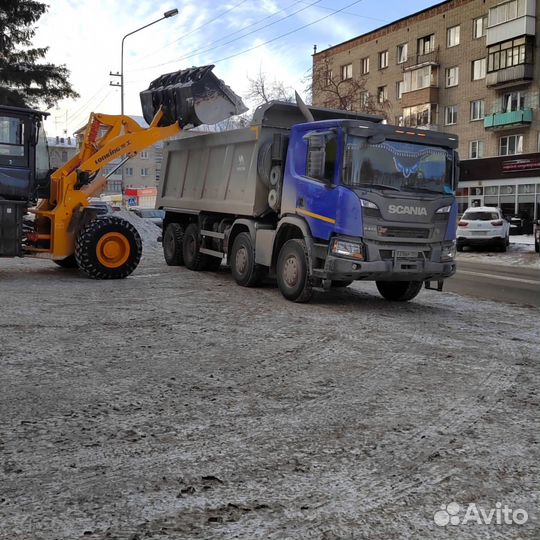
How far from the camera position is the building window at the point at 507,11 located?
1437 inches

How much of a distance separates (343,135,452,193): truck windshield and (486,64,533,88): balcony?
31345mm

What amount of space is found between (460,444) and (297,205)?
5945mm

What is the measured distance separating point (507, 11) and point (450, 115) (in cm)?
761

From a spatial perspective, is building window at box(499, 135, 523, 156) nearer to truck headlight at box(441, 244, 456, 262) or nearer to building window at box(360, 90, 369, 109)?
building window at box(360, 90, 369, 109)

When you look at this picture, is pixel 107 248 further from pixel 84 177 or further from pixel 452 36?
pixel 452 36

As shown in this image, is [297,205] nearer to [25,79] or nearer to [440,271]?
[440,271]

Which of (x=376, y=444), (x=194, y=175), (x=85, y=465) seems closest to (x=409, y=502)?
(x=376, y=444)

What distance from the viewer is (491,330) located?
26.3 ft

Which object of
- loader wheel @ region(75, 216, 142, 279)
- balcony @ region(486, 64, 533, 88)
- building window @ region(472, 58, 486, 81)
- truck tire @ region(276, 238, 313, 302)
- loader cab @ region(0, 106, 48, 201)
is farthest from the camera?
building window @ region(472, 58, 486, 81)

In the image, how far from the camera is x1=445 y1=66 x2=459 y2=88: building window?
42.2 meters

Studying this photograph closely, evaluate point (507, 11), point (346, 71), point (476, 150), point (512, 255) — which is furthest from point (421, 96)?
point (512, 255)

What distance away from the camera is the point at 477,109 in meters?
40.8

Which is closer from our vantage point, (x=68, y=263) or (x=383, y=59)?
(x=68, y=263)

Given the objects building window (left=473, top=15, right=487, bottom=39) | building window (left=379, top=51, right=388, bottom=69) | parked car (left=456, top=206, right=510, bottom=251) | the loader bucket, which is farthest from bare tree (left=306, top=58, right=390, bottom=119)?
the loader bucket
